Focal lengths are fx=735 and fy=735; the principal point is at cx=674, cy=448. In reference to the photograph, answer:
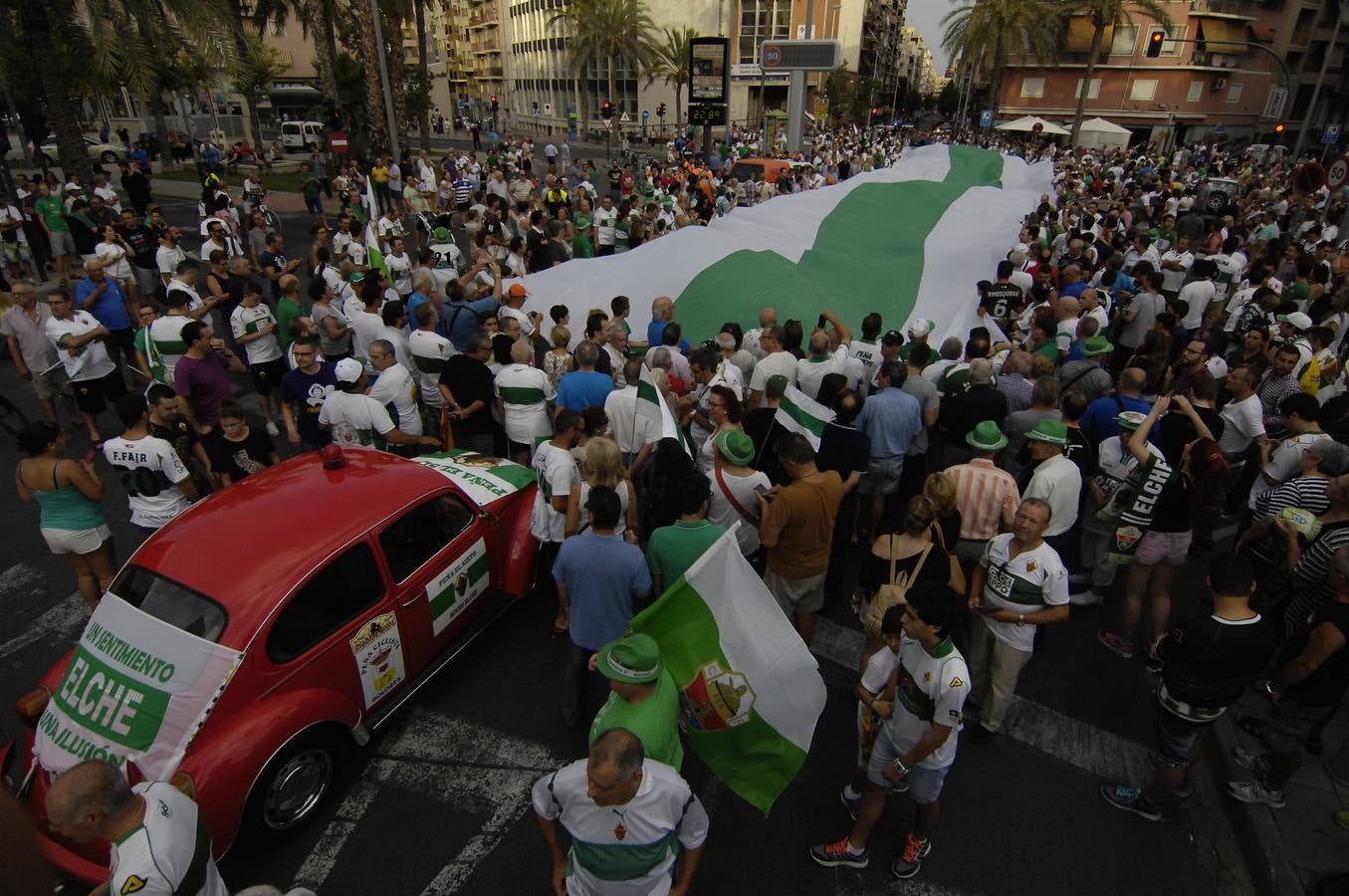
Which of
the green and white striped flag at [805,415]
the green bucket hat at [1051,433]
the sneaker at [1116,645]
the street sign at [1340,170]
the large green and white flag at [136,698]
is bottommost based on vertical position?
the sneaker at [1116,645]

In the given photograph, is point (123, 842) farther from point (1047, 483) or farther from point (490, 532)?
point (1047, 483)

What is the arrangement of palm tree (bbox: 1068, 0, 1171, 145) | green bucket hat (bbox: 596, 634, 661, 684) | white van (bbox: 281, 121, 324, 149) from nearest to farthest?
1. green bucket hat (bbox: 596, 634, 661, 684)
2. palm tree (bbox: 1068, 0, 1171, 145)
3. white van (bbox: 281, 121, 324, 149)

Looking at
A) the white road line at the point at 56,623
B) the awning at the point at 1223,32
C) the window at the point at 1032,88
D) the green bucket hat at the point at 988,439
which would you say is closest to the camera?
the green bucket hat at the point at 988,439

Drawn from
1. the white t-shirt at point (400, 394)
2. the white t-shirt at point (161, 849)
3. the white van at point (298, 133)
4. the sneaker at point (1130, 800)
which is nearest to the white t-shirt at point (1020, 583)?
the sneaker at point (1130, 800)

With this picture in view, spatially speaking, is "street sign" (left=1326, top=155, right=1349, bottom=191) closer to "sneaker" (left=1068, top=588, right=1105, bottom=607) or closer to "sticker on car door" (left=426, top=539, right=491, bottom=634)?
"sneaker" (left=1068, top=588, right=1105, bottom=607)

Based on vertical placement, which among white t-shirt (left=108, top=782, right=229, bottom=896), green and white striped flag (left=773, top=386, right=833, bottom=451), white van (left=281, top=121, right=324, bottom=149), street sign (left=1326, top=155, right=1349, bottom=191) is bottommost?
white t-shirt (left=108, top=782, right=229, bottom=896)

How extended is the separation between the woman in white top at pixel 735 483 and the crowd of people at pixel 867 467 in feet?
0.07

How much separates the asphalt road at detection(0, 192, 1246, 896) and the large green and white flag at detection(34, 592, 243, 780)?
2.80 feet

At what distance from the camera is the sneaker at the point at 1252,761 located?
14.1 ft

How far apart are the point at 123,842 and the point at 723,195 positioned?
57.6ft

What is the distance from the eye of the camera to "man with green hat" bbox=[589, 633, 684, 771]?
2805 mm

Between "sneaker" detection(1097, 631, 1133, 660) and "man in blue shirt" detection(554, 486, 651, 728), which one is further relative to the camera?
"sneaker" detection(1097, 631, 1133, 660)

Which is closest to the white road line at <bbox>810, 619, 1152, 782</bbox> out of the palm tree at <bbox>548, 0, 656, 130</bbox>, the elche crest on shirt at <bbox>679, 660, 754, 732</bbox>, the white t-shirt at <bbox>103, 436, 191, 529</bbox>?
the elche crest on shirt at <bbox>679, 660, 754, 732</bbox>

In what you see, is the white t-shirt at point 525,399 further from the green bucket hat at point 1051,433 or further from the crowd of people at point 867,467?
the green bucket hat at point 1051,433
